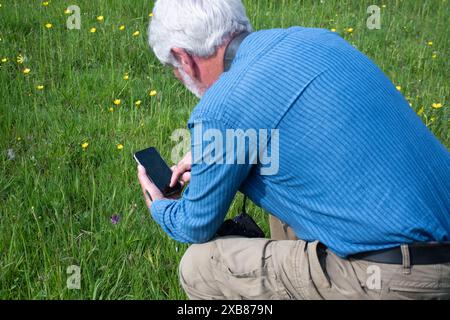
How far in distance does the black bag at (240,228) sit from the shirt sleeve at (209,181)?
0.47 feet

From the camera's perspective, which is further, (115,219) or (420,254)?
(115,219)

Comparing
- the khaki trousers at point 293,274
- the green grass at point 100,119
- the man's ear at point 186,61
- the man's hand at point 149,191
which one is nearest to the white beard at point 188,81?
the man's ear at point 186,61

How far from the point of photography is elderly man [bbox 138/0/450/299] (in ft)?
6.04

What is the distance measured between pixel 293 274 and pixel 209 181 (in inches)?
14.5

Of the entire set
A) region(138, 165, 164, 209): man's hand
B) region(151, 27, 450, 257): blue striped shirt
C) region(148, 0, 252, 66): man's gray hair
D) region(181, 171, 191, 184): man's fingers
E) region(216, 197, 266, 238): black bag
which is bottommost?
region(216, 197, 266, 238): black bag

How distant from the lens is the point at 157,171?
2521mm

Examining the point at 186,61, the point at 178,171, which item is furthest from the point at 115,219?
the point at 186,61

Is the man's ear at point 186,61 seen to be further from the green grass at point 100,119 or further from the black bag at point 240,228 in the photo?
the green grass at point 100,119

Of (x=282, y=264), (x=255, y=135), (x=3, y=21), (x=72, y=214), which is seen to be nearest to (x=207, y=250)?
(x=282, y=264)

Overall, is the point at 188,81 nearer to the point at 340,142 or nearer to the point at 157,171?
the point at 157,171

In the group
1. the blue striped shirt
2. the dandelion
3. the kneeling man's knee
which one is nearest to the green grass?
the dandelion

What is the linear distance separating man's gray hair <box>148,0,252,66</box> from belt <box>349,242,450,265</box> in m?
0.78

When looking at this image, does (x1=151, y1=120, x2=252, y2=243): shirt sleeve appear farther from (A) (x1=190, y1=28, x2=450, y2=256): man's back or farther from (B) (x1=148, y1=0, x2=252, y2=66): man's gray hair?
(B) (x1=148, y1=0, x2=252, y2=66): man's gray hair

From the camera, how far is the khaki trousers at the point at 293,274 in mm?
1878
